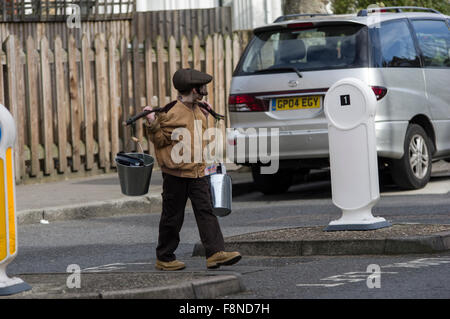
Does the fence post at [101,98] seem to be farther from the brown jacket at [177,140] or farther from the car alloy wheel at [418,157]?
the brown jacket at [177,140]

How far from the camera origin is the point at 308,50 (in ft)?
38.2

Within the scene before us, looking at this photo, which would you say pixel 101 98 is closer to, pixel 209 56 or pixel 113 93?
pixel 113 93

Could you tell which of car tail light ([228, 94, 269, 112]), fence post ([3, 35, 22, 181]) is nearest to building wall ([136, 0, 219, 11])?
fence post ([3, 35, 22, 181])

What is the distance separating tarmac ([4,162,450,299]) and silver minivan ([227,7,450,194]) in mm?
1586

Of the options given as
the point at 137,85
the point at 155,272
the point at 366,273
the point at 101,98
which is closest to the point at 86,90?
the point at 101,98

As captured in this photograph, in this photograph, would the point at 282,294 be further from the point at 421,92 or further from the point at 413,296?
the point at 421,92

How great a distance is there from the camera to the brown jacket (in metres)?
7.35

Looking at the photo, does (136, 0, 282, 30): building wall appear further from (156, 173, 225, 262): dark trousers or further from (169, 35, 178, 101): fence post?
(156, 173, 225, 262): dark trousers

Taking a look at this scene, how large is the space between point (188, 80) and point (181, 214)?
929mm

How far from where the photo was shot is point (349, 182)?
849 centimetres

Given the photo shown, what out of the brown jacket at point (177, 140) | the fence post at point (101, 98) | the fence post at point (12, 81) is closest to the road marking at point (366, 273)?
the brown jacket at point (177, 140)

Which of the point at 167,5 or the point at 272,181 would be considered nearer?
the point at 272,181

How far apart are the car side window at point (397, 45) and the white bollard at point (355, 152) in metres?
3.15

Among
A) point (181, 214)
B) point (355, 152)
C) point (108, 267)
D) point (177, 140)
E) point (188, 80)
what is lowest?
point (108, 267)
